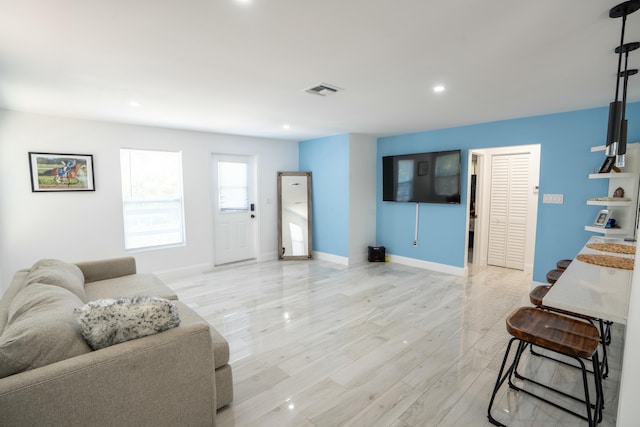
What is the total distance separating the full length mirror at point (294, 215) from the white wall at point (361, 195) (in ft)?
3.27

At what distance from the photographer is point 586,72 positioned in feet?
8.36

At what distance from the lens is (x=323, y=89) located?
2973 mm

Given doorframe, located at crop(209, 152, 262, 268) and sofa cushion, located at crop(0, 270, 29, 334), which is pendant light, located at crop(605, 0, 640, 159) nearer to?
sofa cushion, located at crop(0, 270, 29, 334)

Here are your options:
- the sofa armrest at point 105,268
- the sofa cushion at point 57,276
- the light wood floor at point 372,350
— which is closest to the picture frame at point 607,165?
the light wood floor at point 372,350

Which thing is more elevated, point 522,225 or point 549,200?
point 549,200

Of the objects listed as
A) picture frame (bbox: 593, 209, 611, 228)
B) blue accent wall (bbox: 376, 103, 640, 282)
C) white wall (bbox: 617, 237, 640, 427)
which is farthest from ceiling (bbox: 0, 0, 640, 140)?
white wall (bbox: 617, 237, 640, 427)

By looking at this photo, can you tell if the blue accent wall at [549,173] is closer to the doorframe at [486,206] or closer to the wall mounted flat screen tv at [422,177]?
the wall mounted flat screen tv at [422,177]

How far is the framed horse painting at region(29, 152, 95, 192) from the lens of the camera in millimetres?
3842

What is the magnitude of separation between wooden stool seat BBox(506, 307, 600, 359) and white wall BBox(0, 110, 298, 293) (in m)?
4.65

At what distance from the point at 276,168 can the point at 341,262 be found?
7.34ft

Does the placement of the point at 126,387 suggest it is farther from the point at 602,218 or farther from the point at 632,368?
the point at 602,218

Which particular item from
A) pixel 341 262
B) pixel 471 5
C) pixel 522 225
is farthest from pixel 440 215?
pixel 471 5

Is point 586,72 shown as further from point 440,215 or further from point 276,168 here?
point 276,168

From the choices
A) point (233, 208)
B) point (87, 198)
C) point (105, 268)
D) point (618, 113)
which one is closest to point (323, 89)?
point (618, 113)
